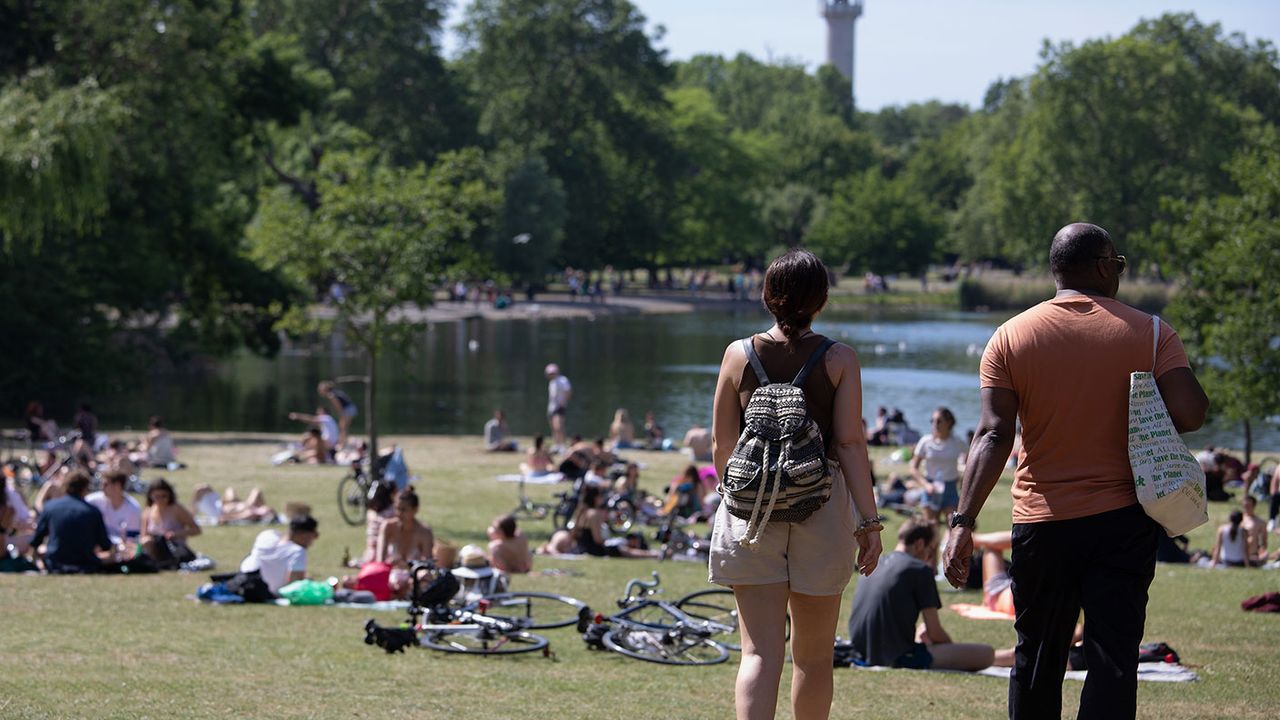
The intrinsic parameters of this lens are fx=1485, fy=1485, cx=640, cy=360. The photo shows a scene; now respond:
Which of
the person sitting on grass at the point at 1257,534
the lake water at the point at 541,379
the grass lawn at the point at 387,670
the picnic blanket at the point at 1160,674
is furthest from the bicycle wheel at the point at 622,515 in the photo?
the picnic blanket at the point at 1160,674

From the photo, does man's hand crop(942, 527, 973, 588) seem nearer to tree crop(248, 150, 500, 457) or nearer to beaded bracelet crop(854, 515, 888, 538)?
beaded bracelet crop(854, 515, 888, 538)

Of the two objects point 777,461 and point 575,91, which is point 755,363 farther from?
point 575,91

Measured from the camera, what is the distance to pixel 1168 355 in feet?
14.3

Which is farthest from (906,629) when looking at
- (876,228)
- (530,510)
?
(876,228)

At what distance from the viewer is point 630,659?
791 cm

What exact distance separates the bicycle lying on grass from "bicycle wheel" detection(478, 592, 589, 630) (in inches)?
0.4

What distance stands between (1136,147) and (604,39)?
26587mm

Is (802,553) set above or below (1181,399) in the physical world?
below

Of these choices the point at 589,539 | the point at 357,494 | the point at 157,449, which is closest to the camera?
the point at 589,539

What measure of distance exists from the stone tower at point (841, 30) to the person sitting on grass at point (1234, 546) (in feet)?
531

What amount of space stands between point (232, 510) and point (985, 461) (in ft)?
44.3

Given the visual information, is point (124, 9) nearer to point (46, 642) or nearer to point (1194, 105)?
point (46, 642)

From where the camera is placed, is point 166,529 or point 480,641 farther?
point 166,529

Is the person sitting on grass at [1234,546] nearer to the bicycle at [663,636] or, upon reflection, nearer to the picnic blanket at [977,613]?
the picnic blanket at [977,613]
